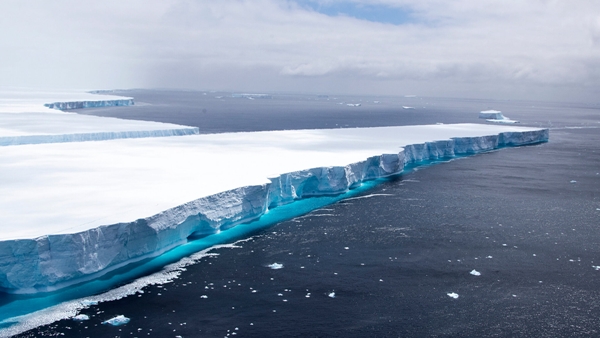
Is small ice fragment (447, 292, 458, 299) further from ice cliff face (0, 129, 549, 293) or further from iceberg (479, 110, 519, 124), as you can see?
iceberg (479, 110, 519, 124)

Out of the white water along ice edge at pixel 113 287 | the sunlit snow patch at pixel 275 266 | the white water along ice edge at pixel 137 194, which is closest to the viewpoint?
the white water along ice edge at pixel 113 287

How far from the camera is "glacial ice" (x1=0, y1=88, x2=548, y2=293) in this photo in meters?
7.82

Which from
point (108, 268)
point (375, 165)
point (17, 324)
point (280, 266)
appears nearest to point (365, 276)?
point (280, 266)

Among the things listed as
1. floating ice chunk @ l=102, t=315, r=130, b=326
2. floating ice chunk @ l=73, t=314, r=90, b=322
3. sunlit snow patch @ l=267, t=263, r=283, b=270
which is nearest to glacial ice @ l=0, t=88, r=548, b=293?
floating ice chunk @ l=73, t=314, r=90, b=322

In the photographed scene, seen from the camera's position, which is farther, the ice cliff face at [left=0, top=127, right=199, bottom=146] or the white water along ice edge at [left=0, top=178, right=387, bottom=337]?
the ice cliff face at [left=0, top=127, right=199, bottom=146]

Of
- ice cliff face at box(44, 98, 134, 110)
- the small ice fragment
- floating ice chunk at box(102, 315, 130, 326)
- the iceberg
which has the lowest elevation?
the small ice fragment

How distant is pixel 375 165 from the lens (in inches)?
665

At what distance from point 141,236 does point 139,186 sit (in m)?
2.29

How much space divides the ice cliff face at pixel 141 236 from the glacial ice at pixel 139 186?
0.06 ft

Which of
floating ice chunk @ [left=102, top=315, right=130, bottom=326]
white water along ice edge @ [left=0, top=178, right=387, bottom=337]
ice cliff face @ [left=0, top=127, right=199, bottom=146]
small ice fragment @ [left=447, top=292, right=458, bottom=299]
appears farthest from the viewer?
ice cliff face @ [left=0, top=127, right=199, bottom=146]

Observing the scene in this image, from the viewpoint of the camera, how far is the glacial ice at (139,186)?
25.7 ft

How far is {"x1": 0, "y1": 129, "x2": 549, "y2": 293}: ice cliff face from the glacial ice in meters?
0.02

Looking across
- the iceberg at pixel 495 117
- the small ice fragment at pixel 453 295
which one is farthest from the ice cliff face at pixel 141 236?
the iceberg at pixel 495 117

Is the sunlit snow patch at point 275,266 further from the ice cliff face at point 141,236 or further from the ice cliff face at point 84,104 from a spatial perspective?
the ice cliff face at point 84,104
